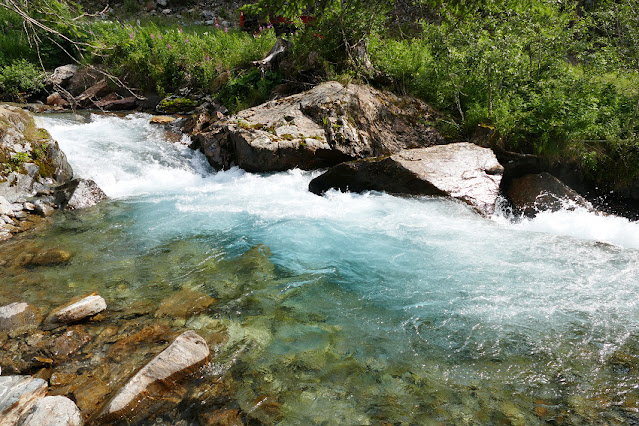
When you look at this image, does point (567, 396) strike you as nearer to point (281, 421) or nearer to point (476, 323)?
point (476, 323)

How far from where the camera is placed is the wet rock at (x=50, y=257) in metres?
5.05

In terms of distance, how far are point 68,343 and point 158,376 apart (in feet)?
3.75

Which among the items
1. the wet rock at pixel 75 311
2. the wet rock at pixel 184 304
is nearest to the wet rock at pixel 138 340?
the wet rock at pixel 184 304

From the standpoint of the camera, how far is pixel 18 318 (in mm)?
3795

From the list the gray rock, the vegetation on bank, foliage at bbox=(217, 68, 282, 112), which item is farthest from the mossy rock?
the gray rock

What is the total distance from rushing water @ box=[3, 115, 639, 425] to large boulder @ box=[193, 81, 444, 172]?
1077 mm

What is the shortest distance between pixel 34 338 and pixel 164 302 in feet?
3.71

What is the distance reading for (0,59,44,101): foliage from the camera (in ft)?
45.8

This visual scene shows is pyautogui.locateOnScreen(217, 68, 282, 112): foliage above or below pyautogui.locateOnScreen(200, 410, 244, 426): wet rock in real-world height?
above

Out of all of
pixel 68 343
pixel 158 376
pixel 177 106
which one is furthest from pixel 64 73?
→ pixel 158 376

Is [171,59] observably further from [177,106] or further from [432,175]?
[432,175]

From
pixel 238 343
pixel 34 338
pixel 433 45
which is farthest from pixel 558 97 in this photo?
pixel 34 338

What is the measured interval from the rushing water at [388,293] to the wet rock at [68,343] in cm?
56

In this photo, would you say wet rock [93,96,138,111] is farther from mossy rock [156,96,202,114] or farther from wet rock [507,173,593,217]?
wet rock [507,173,593,217]
